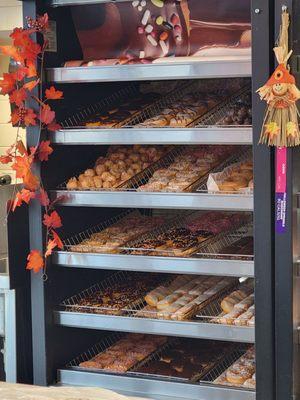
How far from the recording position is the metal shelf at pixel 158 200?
3.58 metres

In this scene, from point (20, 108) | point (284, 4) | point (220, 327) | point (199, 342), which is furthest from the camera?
point (199, 342)

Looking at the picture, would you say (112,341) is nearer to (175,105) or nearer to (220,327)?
(220,327)

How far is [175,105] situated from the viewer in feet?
13.6


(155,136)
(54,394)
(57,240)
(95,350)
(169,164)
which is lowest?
(95,350)

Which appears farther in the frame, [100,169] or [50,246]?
[100,169]

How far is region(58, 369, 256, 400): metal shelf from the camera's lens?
12.2 ft

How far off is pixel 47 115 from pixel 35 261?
66 centimetres

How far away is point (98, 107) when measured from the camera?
14.3 feet

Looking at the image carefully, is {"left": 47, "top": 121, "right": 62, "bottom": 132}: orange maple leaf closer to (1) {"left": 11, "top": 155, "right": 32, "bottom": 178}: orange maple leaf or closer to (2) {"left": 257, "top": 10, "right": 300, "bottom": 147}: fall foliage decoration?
(1) {"left": 11, "top": 155, "right": 32, "bottom": 178}: orange maple leaf

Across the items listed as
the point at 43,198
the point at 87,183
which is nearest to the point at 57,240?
the point at 43,198

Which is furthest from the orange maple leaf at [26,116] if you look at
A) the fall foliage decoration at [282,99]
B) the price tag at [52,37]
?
the fall foliage decoration at [282,99]

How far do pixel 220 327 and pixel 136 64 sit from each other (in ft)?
3.88

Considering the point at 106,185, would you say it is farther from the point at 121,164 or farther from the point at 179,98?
the point at 179,98

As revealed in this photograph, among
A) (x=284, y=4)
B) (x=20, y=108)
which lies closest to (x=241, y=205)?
(x=284, y=4)
